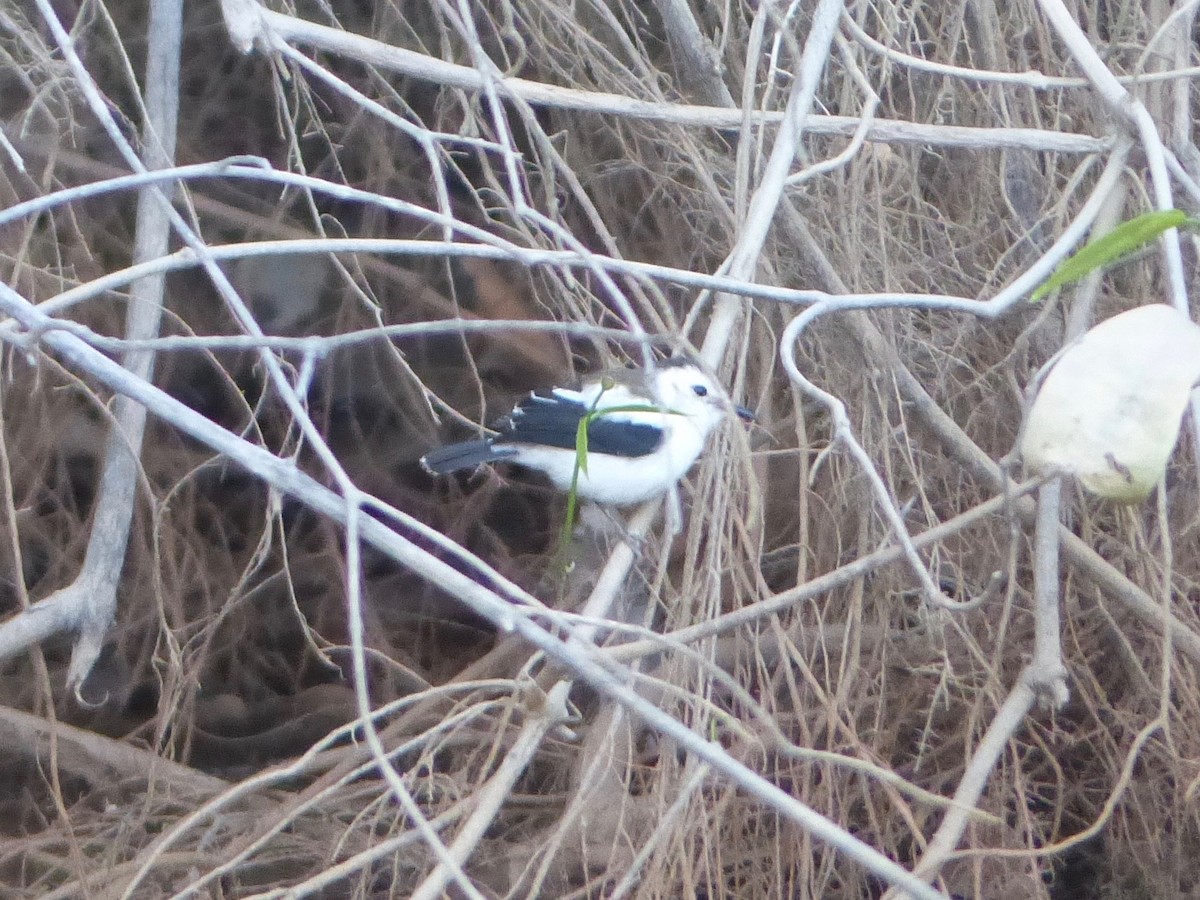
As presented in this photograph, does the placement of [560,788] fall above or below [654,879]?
below

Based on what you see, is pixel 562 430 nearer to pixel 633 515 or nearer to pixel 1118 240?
pixel 633 515

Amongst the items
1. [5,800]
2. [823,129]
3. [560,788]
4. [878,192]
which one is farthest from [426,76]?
[5,800]

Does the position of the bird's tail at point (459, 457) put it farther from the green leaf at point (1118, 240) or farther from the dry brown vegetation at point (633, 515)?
the green leaf at point (1118, 240)

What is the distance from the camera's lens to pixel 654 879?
84.2 inches

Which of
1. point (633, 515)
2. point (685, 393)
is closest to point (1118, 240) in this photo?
point (633, 515)

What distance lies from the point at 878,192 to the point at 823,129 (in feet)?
1.21

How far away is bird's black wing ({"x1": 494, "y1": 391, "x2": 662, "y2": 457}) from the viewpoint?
11.1 ft

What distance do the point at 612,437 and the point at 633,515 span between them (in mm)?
440

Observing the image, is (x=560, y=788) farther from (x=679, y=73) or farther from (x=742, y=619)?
(x=679, y=73)

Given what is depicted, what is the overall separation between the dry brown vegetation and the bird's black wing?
0.27 metres

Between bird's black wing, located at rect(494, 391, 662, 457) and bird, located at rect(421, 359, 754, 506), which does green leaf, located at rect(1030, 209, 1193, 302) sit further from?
bird's black wing, located at rect(494, 391, 662, 457)

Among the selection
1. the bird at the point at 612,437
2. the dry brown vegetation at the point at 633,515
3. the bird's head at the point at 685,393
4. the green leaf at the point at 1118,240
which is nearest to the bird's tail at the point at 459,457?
the bird at the point at 612,437

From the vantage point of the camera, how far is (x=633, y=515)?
3068 mm

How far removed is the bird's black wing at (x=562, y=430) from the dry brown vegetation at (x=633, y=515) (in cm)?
27
